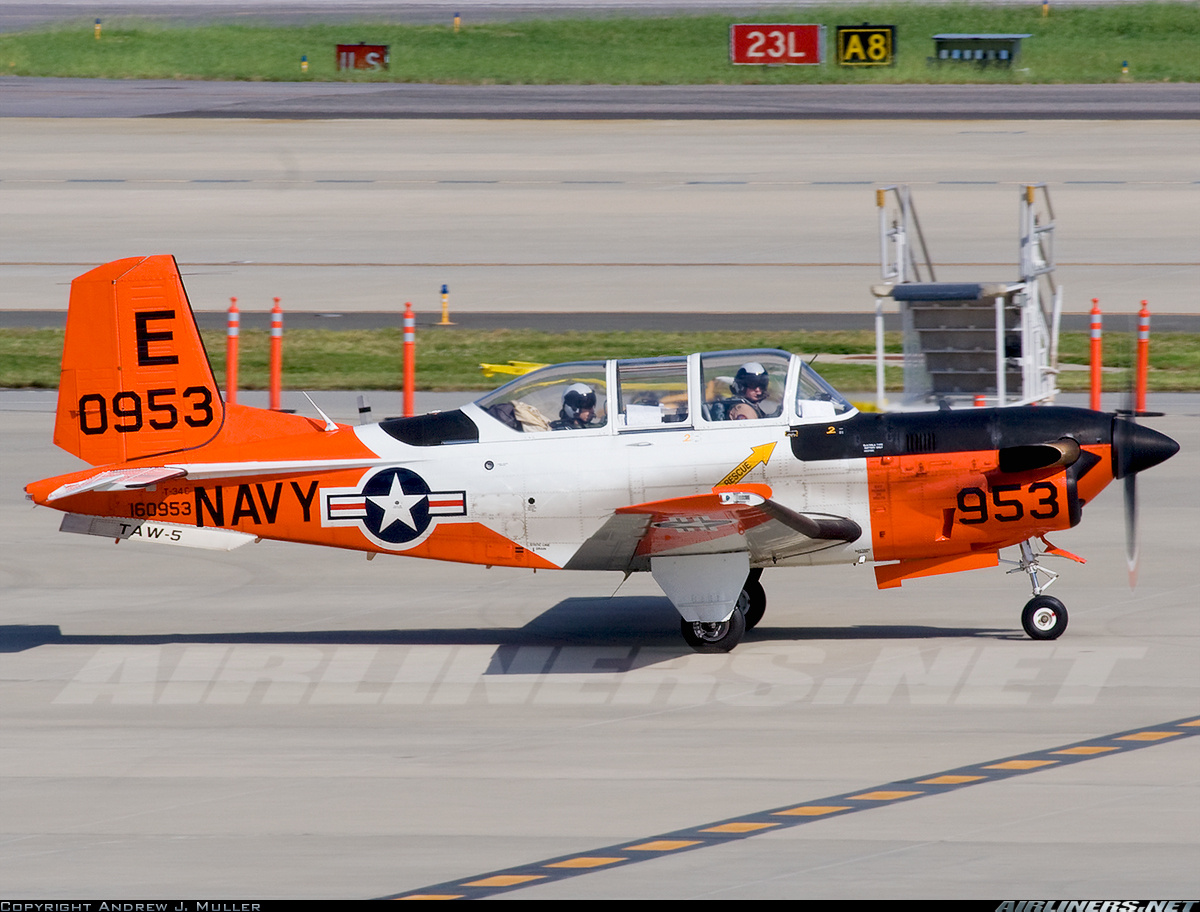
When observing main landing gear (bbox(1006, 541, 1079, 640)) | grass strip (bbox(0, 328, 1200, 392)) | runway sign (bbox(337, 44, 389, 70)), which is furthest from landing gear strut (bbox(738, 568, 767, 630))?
runway sign (bbox(337, 44, 389, 70))

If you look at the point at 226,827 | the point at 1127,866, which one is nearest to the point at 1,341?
the point at 226,827

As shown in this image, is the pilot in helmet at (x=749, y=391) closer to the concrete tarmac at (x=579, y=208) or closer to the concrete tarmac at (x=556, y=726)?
the concrete tarmac at (x=556, y=726)

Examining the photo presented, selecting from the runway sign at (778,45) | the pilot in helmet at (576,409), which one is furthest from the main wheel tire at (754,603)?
the runway sign at (778,45)

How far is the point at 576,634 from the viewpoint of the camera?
12.1 metres

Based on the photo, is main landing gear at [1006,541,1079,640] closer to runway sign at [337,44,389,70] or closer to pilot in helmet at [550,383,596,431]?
pilot in helmet at [550,383,596,431]

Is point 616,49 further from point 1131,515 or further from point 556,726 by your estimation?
point 556,726

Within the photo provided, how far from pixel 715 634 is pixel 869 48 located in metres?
50.1

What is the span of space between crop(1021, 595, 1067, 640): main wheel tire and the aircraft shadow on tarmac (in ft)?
0.70

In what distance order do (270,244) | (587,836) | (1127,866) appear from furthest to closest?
(270,244)
(587,836)
(1127,866)

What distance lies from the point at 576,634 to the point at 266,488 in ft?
8.41

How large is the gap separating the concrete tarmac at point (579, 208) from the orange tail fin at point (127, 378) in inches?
530

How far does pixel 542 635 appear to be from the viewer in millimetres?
12094

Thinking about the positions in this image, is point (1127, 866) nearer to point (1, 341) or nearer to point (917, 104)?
point (1, 341)

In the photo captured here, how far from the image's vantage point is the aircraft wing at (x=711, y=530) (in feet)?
34.5
